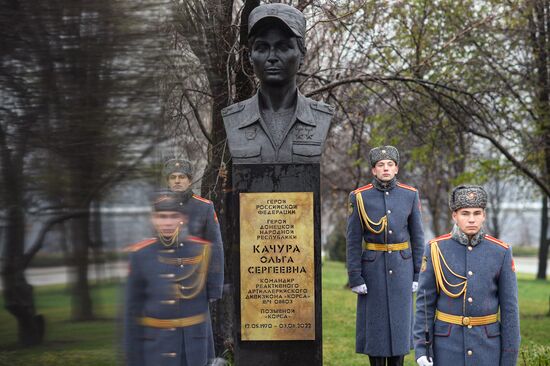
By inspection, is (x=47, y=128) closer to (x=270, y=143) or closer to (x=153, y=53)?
(x=153, y=53)

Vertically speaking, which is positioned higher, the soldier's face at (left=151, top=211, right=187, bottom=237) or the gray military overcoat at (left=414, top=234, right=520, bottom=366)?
the soldier's face at (left=151, top=211, right=187, bottom=237)

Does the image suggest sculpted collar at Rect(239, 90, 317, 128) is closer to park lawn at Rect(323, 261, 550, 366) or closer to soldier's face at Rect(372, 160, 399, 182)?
soldier's face at Rect(372, 160, 399, 182)

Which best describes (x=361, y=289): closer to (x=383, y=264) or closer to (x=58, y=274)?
(x=383, y=264)

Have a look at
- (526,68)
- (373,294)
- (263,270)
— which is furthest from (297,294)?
(526,68)

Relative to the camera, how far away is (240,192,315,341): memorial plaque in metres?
5.01

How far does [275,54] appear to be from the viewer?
5094 millimetres

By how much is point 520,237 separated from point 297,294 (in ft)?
144

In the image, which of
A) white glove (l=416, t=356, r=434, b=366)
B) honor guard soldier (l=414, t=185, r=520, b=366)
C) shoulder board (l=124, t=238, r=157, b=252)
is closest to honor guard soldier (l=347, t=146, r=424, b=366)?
honor guard soldier (l=414, t=185, r=520, b=366)

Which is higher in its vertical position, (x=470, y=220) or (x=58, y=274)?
(x=58, y=274)

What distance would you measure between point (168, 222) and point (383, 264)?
16.5 feet

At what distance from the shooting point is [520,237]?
4591cm

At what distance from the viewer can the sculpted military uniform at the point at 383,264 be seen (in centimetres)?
634

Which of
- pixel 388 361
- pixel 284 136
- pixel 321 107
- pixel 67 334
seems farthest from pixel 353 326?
pixel 67 334

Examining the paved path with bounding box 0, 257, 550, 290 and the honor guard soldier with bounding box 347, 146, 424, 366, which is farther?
the honor guard soldier with bounding box 347, 146, 424, 366
